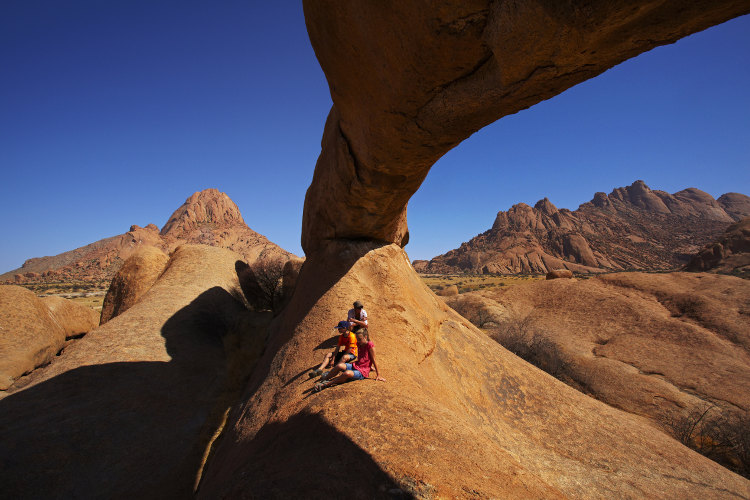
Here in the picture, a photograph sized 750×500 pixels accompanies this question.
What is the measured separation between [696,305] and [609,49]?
14.4 meters

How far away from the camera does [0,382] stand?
22.6ft

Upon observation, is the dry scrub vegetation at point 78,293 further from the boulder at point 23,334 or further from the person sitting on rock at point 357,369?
the person sitting on rock at point 357,369

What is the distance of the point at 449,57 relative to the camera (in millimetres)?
2576

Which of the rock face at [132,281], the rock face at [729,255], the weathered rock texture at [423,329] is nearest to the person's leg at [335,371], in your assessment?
the weathered rock texture at [423,329]

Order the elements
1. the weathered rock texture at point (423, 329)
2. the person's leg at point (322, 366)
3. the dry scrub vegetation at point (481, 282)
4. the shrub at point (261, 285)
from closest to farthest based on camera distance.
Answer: the weathered rock texture at point (423, 329)
the person's leg at point (322, 366)
the shrub at point (261, 285)
the dry scrub vegetation at point (481, 282)

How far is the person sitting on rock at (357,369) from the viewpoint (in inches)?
144

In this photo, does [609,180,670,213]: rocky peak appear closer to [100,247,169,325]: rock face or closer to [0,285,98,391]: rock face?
[100,247,169,325]: rock face

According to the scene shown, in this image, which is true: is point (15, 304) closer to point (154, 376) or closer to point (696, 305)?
point (154, 376)

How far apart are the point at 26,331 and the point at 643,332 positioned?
19.2 meters

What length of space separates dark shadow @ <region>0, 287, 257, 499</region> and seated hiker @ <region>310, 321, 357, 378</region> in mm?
3217

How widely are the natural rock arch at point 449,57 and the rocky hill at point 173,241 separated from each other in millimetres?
67066

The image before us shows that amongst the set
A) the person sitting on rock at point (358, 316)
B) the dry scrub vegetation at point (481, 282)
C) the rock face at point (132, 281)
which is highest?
the dry scrub vegetation at point (481, 282)

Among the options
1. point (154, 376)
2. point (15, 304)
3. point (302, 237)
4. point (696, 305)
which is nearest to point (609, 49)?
point (302, 237)

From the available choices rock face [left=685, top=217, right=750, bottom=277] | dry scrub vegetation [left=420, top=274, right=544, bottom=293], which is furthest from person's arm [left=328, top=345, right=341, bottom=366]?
rock face [left=685, top=217, right=750, bottom=277]
